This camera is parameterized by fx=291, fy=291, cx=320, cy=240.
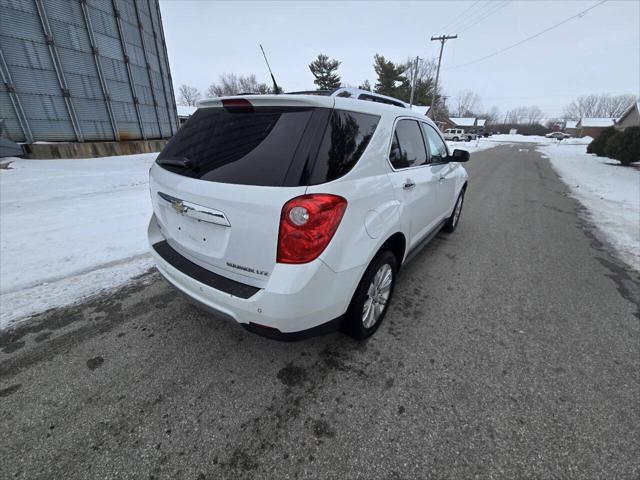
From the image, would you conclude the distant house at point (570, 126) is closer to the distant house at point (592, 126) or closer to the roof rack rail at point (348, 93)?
the distant house at point (592, 126)

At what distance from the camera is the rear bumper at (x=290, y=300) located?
5.47 feet

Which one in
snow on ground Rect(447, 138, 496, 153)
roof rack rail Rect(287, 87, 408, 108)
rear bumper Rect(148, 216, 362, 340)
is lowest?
snow on ground Rect(447, 138, 496, 153)

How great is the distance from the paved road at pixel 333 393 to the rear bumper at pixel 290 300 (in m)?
0.53

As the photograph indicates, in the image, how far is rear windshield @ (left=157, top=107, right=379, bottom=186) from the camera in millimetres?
1694

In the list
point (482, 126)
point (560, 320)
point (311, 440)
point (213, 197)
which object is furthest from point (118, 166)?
point (482, 126)

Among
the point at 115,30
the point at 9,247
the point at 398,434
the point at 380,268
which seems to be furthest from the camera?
the point at 115,30

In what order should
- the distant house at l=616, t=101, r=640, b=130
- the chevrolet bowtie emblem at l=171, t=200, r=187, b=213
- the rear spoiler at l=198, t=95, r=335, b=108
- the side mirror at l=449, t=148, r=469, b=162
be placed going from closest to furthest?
the rear spoiler at l=198, t=95, r=335, b=108, the chevrolet bowtie emblem at l=171, t=200, r=187, b=213, the side mirror at l=449, t=148, r=469, b=162, the distant house at l=616, t=101, r=640, b=130

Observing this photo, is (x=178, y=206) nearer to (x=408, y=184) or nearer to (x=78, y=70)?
(x=408, y=184)

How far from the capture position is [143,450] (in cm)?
159

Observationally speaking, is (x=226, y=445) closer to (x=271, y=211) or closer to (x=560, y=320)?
(x=271, y=211)

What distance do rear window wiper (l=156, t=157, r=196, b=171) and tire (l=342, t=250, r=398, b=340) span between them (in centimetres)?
145

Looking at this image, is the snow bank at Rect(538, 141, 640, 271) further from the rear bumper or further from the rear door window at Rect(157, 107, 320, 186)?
the rear door window at Rect(157, 107, 320, 186)

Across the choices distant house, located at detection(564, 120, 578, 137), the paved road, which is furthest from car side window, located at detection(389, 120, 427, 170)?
distant house, located at detection(564, 120, 578, 137)

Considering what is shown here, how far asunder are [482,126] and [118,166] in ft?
381
